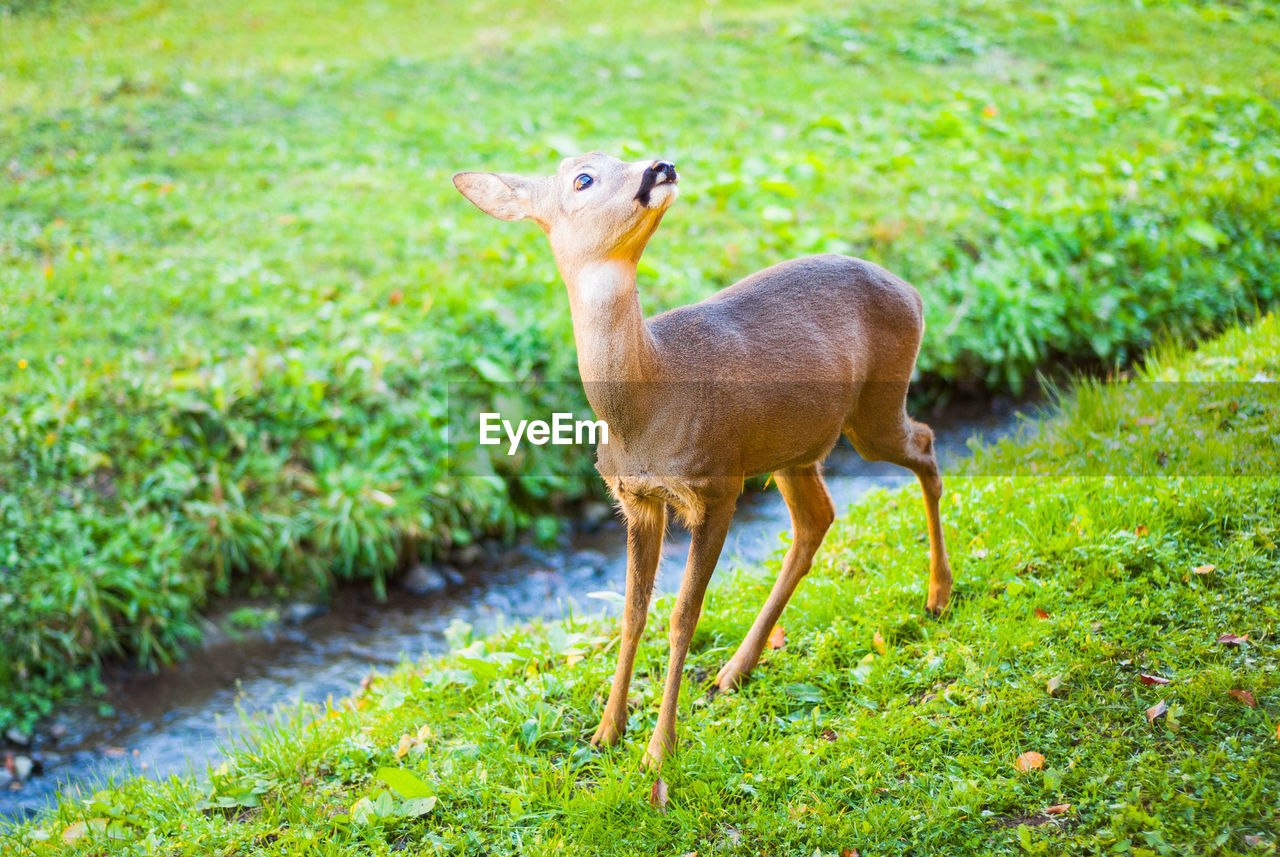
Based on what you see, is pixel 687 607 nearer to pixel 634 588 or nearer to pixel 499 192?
pixel 634 588

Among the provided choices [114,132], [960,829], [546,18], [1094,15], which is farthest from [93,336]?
[1094,15]

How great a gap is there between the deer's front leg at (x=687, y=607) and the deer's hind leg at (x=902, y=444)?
2.43ft

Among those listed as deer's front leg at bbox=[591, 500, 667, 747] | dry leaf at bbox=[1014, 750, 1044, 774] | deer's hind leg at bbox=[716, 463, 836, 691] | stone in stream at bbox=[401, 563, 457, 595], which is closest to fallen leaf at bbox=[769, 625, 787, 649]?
deer's hind leg at bbox=[716, 463, 836, 691]

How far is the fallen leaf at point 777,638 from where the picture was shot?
4207mm

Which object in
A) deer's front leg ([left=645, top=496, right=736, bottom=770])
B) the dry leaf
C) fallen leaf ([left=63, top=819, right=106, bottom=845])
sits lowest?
fallen leaf ([left=63, top=819, right=106, bottom=845])

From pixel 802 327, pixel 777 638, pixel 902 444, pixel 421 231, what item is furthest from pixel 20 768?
pixel 421 231

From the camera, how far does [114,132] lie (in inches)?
403

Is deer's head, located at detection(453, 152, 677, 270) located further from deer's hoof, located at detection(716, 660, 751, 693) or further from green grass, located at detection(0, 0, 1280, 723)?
green grass, located at detection(0, 0, 1280, 723)

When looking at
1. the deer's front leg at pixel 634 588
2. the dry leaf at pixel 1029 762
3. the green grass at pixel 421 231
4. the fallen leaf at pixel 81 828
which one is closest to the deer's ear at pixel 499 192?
the deer's front leg at pixel 634 588

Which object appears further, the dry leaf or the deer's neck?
the dry leaf

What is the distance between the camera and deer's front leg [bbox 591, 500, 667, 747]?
11.4 feet

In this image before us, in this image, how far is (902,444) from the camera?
12.8ft

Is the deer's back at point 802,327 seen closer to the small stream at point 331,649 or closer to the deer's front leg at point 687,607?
the deer's front leg at point 687,607

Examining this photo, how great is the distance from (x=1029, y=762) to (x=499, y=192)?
258 cm
